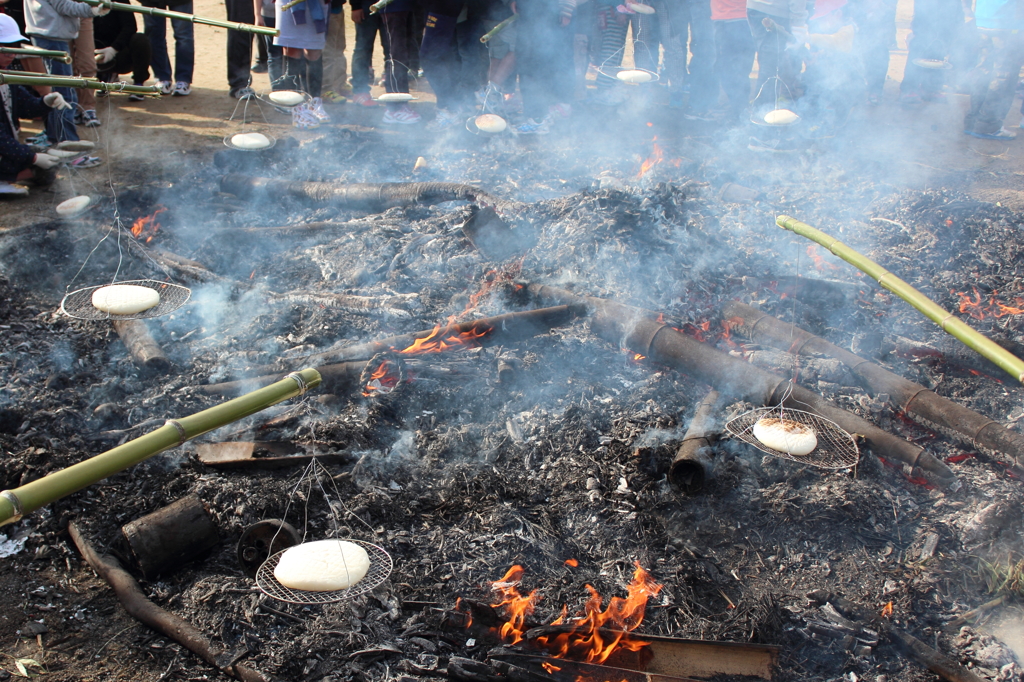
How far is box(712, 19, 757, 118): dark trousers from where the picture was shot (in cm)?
1234

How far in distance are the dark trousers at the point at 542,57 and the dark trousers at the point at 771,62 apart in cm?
338

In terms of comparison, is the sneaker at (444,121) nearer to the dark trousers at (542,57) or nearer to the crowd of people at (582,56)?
the crowd of people at (582,56)

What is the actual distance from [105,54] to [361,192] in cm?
581

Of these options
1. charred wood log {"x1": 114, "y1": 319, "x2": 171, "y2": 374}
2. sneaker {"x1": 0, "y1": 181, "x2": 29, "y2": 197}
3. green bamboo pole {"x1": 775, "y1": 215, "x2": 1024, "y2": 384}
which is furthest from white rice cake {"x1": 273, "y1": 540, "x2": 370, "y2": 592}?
sneaker {"x1": 0, "y1": 181, "x2": 29, "y2": 197}

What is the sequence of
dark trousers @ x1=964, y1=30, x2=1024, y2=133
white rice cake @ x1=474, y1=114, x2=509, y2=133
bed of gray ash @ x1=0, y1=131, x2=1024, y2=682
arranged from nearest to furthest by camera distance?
bed of gray ash @ x1=0, y1=131, x2=1024, y2=682
white rice cake @ x1=474, y1=114, x2=509, y2=133
dark trousers @ x1=964, y1=30, x2=1024, y2=133

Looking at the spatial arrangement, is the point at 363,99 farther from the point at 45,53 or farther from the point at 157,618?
the point at 157,618

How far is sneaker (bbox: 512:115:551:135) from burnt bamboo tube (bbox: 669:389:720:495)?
323 inches

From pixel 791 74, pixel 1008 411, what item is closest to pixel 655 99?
pixel 791 74

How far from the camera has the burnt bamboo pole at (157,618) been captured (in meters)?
3.53

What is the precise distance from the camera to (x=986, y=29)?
11750 millimetres

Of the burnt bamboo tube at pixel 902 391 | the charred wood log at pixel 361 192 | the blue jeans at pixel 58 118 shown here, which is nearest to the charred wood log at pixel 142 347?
the charred wood log at pixel 361 192

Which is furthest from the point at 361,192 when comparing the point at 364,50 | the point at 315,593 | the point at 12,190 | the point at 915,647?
the point at 915,647

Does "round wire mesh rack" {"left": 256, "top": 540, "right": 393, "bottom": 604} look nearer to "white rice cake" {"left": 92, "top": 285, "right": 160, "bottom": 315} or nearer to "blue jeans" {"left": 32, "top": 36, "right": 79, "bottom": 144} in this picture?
"white rice cake" {"left": 92, "top": 285, "right": 160, "bottom": 315}

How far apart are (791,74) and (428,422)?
10455mm
